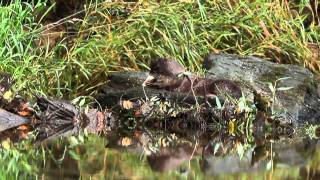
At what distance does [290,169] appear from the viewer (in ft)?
12.1

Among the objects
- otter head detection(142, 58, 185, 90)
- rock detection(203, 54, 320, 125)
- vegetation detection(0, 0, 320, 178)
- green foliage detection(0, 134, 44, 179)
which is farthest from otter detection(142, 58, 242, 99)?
green foliage detection(0, 134, 44, 179)

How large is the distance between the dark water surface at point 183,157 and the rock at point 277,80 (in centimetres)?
113

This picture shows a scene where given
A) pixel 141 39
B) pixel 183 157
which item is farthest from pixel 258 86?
pixel 183 157

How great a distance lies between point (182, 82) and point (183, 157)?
230cm

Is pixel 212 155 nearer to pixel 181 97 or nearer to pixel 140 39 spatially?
pixel 181 97

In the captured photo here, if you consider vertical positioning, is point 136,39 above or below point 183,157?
above

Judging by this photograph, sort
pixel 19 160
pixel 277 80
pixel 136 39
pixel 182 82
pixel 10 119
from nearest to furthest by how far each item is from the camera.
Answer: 1. pixel 19 160
2. pixel 10 119
3. pixel 182 82
4. pixel 277 80
5. pixel 136 39

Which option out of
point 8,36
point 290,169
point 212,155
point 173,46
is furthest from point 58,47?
point 290,169

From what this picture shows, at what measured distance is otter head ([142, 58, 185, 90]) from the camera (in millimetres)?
6348

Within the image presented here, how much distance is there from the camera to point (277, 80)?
670 cm

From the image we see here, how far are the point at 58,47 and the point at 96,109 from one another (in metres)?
1.55

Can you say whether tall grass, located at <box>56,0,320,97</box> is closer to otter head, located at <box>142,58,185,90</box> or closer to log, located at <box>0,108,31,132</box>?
otter head, located at <box>142,58,185,90</box>

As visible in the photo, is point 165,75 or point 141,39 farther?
point 141,39

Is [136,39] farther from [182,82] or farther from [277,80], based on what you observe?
[277,80]
